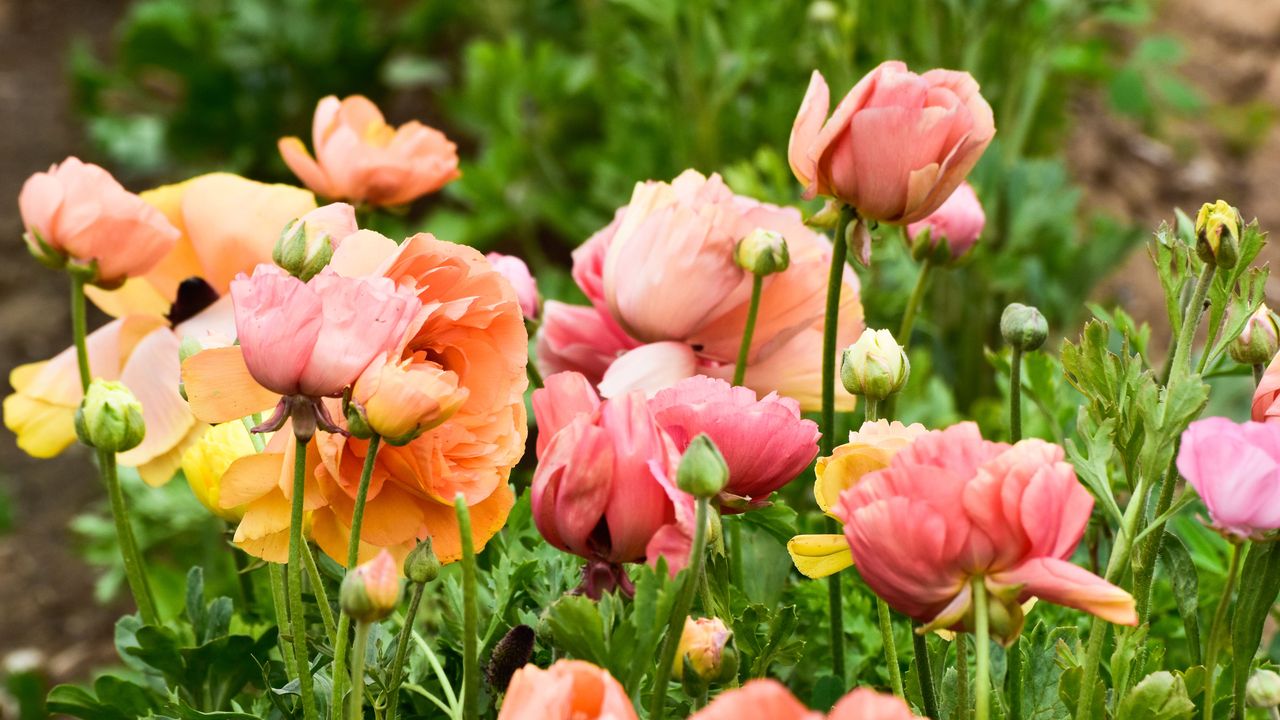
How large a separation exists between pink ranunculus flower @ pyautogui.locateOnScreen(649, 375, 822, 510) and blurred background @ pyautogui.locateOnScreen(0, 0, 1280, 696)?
0.65 m

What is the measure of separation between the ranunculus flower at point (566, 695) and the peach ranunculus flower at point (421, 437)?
15 cm

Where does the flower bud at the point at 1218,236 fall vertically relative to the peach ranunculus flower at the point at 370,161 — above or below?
above

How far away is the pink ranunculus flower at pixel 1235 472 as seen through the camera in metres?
0.54

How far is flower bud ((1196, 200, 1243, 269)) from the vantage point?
626 mm

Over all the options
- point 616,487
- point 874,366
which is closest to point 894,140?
point 874,366

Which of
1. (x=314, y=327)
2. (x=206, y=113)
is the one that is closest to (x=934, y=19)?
(x=314, y=327)

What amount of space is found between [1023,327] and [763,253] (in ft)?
0.46

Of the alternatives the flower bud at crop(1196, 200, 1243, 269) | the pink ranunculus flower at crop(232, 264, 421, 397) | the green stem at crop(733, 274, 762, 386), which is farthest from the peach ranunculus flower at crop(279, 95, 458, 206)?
the flower bud at crop(1196, 200, 1243, 269)

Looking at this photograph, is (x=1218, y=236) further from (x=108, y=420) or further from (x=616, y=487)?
(x=108, y=420)

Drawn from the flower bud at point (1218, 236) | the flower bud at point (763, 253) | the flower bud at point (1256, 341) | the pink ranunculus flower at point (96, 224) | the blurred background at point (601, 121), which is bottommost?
the blurred background at point (601, 121)

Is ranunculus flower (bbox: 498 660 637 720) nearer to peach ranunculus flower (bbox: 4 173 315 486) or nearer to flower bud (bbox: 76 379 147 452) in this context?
flower bud (bbox: 76 379 147 452)

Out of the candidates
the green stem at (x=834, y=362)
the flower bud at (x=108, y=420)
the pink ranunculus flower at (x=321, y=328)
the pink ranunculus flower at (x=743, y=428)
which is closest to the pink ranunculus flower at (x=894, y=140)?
the green stem at (x=834, y=362)

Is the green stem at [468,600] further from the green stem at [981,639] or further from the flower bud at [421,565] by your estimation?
the green stem at [981,639]

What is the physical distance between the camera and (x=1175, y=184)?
9.42 ft
